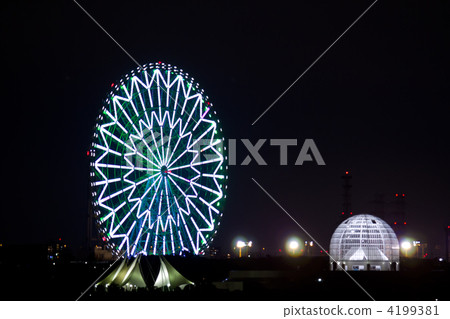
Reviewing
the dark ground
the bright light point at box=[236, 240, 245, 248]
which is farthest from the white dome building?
the bright light point at box=[236, 240, 245, 248]

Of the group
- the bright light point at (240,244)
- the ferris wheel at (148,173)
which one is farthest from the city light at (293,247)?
the ferris wheel at (148,173)

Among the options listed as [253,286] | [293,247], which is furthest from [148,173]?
[293,247]

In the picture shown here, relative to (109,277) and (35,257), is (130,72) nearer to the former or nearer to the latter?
(109,277)

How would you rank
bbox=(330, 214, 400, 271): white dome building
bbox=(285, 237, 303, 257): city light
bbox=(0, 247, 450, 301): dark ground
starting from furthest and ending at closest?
bbox=(285, 237, 303, 257): city light < bbox=(330, 214, 400, 271): white dome building < bbox=(0, 247, 450, 301): dark ground

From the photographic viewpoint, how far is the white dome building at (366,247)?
70.2 meters

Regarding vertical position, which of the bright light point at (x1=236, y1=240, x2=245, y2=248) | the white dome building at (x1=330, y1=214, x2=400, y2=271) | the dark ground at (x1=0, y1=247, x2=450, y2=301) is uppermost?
the bright light point at (x1=236, y1=240, x2=245, y2=248)

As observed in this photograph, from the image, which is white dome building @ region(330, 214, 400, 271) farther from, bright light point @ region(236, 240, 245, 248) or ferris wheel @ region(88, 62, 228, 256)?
bright light point @ region(236, 240, 245, 248)

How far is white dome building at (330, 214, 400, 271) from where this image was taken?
7019 centimetres

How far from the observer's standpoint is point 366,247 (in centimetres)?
7056

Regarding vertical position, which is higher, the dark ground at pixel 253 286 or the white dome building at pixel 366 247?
the white dome building at pixel 366 247

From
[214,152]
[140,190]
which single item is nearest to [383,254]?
[214,152]

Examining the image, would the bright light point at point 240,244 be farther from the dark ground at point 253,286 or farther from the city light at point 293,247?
the dark ground at point 253,286

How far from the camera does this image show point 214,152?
188ft

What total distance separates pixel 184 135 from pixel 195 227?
5944 mm
